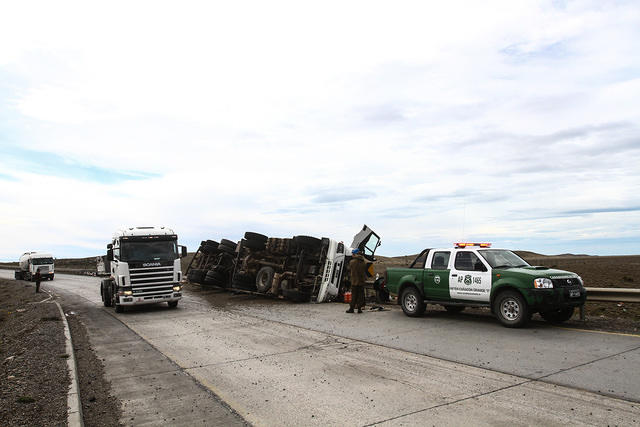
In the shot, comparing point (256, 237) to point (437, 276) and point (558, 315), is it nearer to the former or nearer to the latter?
point (437, 276)

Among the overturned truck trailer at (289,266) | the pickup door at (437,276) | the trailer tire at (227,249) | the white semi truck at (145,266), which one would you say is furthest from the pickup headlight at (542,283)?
the trailer tire at (227,249)

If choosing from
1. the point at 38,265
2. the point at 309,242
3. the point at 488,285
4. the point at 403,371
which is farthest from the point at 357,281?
the point at 38,265

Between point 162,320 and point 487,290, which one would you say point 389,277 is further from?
point 162,320

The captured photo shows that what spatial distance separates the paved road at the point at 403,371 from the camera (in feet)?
19.4

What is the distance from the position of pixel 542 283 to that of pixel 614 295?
7.96ft

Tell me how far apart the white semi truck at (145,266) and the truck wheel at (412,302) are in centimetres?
849

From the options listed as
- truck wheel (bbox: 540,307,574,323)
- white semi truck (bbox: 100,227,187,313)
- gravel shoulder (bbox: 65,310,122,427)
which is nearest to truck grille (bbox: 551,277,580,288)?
truck wheel (bbox: 540,307,574,323)

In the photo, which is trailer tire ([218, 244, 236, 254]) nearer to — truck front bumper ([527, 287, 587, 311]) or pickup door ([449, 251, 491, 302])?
pickup door ([449, 251, 491, 302])

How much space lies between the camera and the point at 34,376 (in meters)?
8.09

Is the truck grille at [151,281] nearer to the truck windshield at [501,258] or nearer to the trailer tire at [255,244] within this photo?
the trailer tire at [255,244]

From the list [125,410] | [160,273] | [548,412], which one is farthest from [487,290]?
[160,273]

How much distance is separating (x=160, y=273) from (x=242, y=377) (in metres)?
10.7

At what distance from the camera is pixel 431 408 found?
6051 mm

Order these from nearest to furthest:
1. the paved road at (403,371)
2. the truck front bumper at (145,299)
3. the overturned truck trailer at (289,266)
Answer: the paved road at (403,371) < the truck front bumper at (145,299) < the overturned truck trailer at (289,266)
